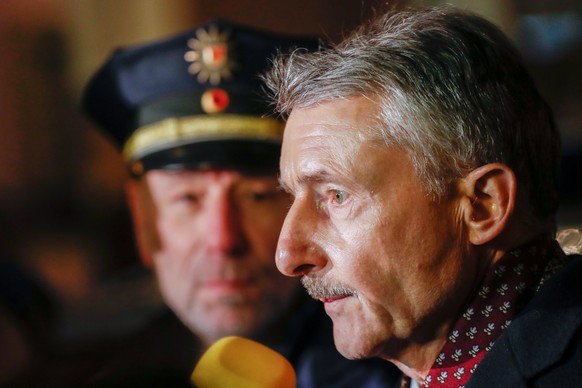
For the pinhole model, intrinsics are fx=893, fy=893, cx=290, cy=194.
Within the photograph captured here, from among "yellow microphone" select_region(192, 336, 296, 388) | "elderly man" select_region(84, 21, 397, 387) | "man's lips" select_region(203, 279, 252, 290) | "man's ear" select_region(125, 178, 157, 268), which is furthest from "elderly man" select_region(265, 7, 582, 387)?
"man's ear" select_region(125, 178, 157, 268)

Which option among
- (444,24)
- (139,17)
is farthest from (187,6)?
(444,24)

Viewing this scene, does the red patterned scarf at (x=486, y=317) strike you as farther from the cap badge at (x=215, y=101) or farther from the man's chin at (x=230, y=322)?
the cap badge at (x=215, y=101)

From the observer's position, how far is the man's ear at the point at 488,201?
1.31m

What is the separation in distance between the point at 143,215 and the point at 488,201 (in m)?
1.31

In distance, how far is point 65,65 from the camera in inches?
211

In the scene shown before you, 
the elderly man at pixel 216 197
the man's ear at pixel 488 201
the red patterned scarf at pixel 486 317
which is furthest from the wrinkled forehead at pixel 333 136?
the elderly man at pixel 216 197

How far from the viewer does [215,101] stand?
2.29 meters

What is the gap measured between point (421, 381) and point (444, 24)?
0.55 meters

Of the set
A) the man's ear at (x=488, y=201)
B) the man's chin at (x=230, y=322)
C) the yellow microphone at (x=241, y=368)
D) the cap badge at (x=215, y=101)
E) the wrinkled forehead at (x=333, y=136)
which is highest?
the wrinkled forehead at (x=333, y=136)

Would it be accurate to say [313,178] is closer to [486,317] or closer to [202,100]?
[486,317]

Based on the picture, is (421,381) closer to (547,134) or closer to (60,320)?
(547,134)

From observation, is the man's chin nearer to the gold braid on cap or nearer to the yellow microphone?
the gold braid on cap

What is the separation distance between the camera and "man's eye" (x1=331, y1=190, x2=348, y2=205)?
1.32 m

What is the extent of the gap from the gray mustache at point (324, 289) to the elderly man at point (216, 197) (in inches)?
31.0
